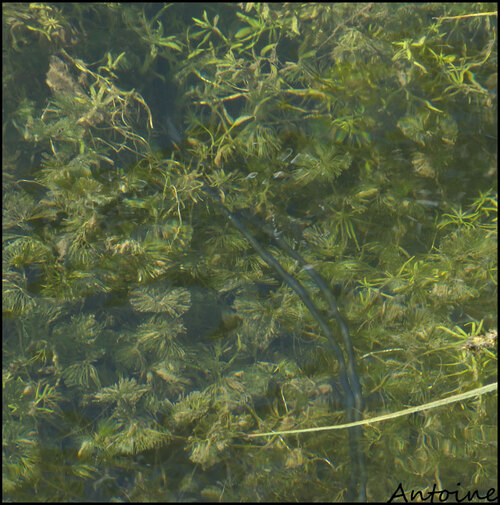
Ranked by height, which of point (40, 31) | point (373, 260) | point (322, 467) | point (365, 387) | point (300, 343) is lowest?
point (322, 467)

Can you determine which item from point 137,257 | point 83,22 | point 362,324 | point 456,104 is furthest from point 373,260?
point 83,22

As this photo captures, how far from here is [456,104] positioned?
2.44 m

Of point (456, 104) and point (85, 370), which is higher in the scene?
point (456, 104)

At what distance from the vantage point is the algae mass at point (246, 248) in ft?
7.34

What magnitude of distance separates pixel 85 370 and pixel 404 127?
6.95ft

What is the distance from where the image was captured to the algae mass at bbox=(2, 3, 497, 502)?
2236mm

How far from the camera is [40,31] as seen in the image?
2260mm

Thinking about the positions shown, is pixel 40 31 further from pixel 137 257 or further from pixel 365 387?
pixel 365 387

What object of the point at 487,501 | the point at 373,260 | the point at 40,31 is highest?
the point at 40,31

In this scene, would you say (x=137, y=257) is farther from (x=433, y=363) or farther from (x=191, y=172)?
(x=433, y=363)

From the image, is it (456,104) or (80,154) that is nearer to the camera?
(80,154)

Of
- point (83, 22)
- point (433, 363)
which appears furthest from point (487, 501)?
point (83, 22)

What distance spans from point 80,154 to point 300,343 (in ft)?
4.98

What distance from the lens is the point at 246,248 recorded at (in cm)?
240
